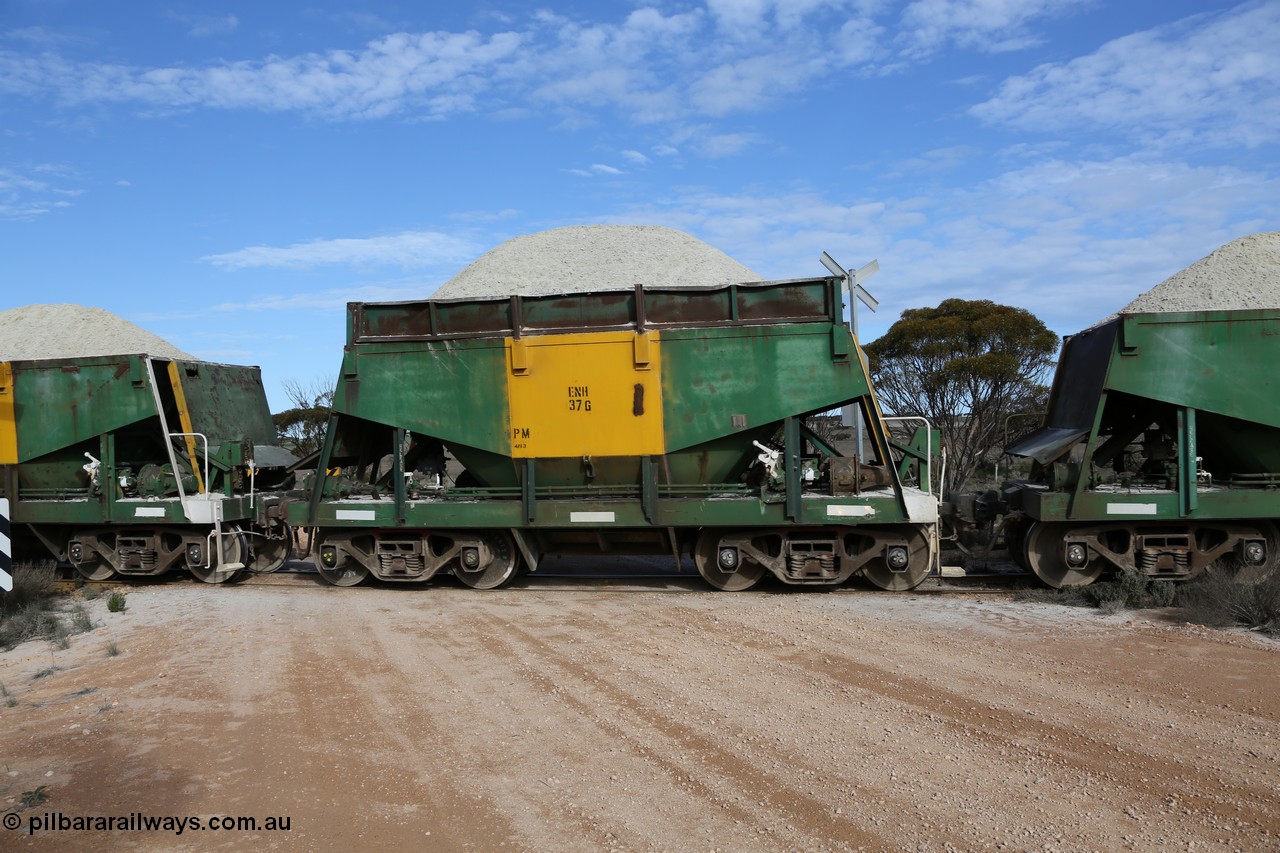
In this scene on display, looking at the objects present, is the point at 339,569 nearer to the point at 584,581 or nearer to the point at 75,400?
the point at 584,581

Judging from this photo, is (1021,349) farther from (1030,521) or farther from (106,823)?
(106,823)

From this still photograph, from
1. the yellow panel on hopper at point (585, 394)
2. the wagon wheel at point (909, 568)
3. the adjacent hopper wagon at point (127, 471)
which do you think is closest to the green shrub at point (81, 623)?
the adjacent hopper wagon at point (127, 471)

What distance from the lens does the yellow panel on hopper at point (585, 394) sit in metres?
9.63

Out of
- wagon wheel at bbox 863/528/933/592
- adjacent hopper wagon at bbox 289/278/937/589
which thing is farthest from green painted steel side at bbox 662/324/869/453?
wagon wheel at bbox 863/528/933/592

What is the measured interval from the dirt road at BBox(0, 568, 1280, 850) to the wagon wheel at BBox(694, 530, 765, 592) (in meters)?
1.32

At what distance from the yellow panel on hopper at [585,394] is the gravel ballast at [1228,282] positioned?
23.5 m

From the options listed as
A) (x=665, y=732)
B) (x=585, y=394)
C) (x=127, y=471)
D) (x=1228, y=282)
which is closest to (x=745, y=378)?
(x=585, y=394)

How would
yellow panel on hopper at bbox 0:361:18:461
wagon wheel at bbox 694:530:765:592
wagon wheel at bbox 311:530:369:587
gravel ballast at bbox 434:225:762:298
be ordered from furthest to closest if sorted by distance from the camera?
gravel ballast at bbox 434:225:762:298, yellow panel on hopper at bbox 0:361:18:461, wagon wheel at bbox 311:530:369:587, wagon wheel at bbox 694:530:765:592

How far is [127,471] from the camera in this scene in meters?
11.3

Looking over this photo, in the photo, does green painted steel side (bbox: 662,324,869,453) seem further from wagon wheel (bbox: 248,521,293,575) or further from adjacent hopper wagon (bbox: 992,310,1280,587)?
→ wagon wheel (bbox: 248,521,293,575)

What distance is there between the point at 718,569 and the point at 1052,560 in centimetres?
371

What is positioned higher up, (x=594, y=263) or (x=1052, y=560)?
(x=594, y=263)

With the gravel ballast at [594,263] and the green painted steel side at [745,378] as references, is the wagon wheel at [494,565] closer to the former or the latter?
the green painted steel side at [745,378]

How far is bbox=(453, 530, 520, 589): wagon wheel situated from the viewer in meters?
10.3
